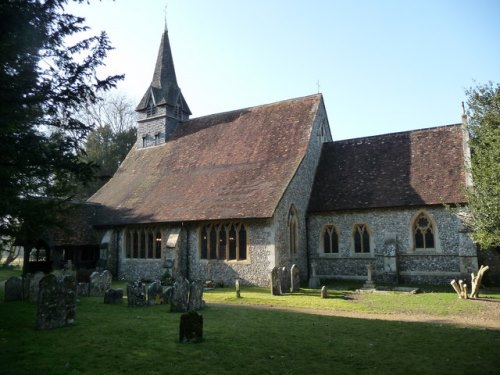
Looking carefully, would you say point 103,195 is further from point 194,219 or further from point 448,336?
point 448,336

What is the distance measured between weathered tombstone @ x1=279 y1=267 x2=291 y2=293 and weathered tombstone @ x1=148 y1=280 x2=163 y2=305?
557 centimetres

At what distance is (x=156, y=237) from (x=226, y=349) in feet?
51.9

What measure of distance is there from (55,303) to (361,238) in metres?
15.3

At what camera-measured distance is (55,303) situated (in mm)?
10109

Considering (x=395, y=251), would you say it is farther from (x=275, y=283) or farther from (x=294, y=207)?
(x=275, y=283)

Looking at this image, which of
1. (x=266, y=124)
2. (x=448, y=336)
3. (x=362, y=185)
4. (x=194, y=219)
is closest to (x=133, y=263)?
(x=194, y=219)

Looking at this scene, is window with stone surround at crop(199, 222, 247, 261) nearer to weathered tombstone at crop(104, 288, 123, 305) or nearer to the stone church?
the stone church

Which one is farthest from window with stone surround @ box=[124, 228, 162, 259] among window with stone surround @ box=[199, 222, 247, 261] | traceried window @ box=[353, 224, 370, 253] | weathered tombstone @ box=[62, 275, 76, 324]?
weathered tombstone @ box=[62, 275, 76, 324]

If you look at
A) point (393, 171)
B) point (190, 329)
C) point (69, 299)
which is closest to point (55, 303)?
point (69, 299)

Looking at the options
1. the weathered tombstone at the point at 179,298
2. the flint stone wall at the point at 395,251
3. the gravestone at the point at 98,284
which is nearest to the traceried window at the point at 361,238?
the flint stone wall at the point at 395,251

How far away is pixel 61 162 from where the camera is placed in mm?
9219

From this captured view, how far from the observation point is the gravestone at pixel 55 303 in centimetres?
989

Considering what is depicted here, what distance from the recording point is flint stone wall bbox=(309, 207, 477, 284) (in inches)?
730

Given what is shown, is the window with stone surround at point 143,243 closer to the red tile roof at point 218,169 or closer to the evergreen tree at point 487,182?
the red tile roof at point 218,169
